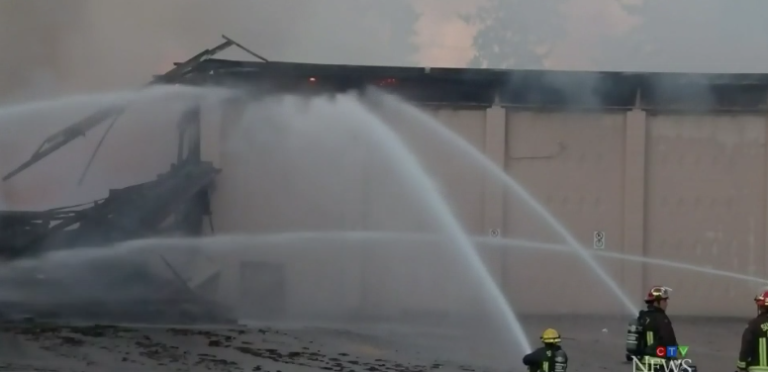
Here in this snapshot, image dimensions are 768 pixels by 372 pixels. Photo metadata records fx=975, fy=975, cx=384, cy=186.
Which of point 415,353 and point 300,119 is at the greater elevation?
point 300,119

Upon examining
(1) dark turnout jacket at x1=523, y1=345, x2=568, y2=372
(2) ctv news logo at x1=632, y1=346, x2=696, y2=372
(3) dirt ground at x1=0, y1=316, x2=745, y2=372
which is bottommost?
(3) dirt ground at x1=0, y1=316, x2=745, y2=372

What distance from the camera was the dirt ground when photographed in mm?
11484

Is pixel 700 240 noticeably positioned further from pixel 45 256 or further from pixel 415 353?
pixel 45 256

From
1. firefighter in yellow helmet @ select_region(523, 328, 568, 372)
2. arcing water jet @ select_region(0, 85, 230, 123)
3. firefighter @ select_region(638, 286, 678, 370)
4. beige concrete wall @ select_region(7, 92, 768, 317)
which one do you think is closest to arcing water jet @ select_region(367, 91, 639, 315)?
beige concrete wall @ select_region(7, 92, 768, 317)

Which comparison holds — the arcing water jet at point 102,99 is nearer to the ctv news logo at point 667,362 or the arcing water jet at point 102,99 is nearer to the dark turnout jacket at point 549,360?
the ctv news logo at point 667,362

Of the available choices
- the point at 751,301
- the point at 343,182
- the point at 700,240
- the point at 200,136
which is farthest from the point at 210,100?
the point at 751,301

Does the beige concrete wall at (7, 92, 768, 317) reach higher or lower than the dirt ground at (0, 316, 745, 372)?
higher

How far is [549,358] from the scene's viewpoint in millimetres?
7449

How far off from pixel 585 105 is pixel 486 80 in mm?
1980

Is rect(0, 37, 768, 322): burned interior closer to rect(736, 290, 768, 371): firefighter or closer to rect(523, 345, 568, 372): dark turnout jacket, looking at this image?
rect(523, 345, 568, 372): dark turnout jacket

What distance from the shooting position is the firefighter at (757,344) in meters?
8.02

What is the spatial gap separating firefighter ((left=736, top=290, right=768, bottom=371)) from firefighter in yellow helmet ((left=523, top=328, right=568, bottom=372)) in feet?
5.64

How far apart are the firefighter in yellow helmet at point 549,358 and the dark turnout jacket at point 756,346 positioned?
1723 mm

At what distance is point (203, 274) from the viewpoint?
17.3 metres
